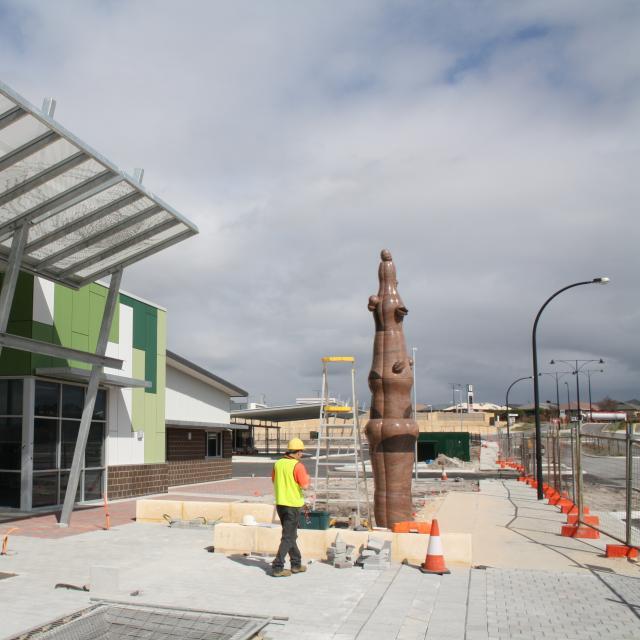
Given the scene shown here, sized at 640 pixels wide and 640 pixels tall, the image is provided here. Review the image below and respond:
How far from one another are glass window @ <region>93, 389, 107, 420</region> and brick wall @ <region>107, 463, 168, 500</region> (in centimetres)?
144

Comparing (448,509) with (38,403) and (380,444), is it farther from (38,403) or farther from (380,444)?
(38,403)

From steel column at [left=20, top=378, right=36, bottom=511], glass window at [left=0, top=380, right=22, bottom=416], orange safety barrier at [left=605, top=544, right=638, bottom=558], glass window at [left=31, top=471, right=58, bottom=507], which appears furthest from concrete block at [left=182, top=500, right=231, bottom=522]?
orange safety barrier at [left=605, top=544, right=638, bottom=558]

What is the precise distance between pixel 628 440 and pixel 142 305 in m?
15.1

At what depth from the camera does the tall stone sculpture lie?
13148 millimetres

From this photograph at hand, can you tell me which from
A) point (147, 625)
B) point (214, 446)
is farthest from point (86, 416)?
point (214, 446)

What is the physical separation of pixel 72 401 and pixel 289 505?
10.2 metres

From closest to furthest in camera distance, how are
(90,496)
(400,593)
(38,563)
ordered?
(400,593)
(38,563)
(90,496)

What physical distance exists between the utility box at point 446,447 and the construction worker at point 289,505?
38405 millimetres

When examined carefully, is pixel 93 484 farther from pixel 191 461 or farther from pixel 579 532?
pixel 579 532

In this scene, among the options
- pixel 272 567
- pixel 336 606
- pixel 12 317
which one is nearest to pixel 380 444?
pixel 272 567

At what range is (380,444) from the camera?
13.3 m

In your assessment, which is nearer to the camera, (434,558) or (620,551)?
(434,558)

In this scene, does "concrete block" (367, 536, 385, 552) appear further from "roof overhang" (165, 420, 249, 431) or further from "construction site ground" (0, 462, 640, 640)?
"roof overhang" (165, 420, 249, 431)

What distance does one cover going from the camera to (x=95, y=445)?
18625 millimetres
